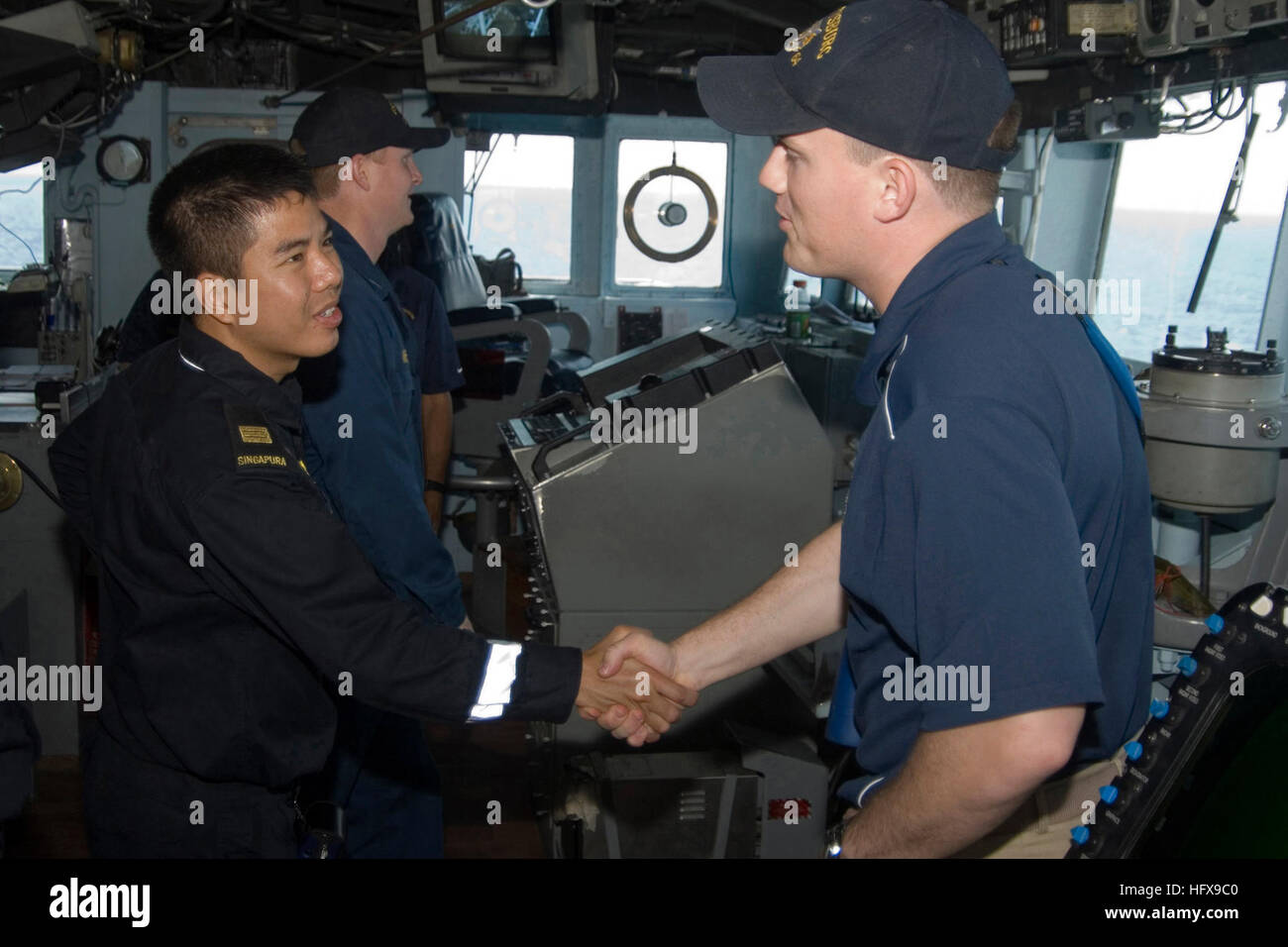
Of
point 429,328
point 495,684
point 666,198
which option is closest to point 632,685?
point 495,684

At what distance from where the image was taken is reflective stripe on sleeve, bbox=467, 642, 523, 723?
1.78 meters

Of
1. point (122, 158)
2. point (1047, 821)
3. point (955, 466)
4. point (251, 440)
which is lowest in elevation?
point (1047, 821)

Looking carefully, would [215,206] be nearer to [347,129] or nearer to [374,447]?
[374,447]

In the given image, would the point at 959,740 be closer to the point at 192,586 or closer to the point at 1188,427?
the point at 192,586

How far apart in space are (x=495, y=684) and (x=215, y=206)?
0.87 m

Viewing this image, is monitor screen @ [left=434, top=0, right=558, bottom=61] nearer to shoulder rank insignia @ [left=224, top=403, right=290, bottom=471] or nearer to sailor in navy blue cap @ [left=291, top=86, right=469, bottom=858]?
sailor in navy blue cap @ [left=291, top=86, right=469, bottom=858]

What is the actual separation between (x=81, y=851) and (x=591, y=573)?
71.0 inches

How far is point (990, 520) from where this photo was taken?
113 centimetres

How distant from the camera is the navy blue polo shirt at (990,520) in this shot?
3.67 ft

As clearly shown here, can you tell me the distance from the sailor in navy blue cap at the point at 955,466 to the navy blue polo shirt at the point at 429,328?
2441 mm

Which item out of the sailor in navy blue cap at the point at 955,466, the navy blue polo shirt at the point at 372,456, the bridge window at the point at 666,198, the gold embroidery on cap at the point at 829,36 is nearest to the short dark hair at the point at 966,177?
the sailor in navy blue cap at the point at 955,466

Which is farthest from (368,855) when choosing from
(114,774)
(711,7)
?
(711,7)

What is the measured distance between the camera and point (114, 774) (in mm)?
1729

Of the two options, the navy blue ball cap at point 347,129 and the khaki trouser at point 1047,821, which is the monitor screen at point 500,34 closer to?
the navy blue ball cap at point 347,129
